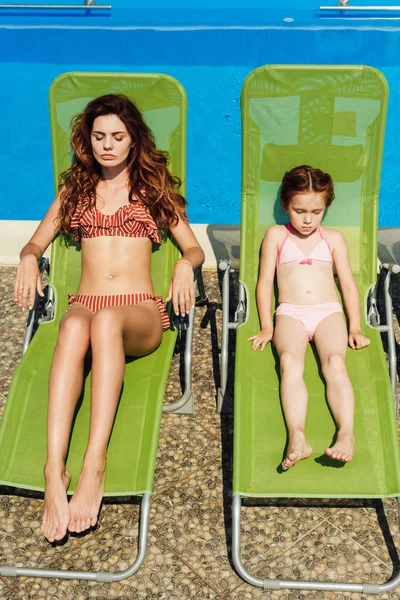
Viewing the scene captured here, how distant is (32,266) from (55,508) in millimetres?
1228

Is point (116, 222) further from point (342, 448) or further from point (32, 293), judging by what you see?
point (342, 448)

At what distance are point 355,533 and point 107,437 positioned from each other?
1.21 m

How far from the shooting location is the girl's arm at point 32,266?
11.3 feet

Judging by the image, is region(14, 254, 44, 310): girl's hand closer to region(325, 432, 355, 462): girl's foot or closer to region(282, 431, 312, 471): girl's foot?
region(282, 431, 312, 471): girl's foot

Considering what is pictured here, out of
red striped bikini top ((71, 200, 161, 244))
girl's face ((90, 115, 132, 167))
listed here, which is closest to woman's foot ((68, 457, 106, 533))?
red striped bikini top ((71, 200, 161, 244))

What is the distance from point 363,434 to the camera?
3225 millimetres

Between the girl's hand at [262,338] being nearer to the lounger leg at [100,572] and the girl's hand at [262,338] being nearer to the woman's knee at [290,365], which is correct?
the woman's knee at [290,365]

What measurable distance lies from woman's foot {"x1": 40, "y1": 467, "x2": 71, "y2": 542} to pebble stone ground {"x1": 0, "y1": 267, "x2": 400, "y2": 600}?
0.27 meters

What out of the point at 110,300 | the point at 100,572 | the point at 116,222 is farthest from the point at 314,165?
the point at 100,572

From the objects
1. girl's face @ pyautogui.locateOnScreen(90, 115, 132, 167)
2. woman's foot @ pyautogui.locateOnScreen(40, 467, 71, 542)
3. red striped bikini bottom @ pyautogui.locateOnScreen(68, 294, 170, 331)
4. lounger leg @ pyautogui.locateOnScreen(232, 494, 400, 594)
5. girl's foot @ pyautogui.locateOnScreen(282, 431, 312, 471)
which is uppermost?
girl's face @ pyautogui.locateOnScreen(90, 115, 132, 167)

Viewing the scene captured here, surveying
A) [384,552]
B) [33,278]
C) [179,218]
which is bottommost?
[384,552]

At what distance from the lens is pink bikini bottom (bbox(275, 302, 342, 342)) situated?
363 cm

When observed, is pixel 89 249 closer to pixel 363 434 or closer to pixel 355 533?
pixel 363 434
